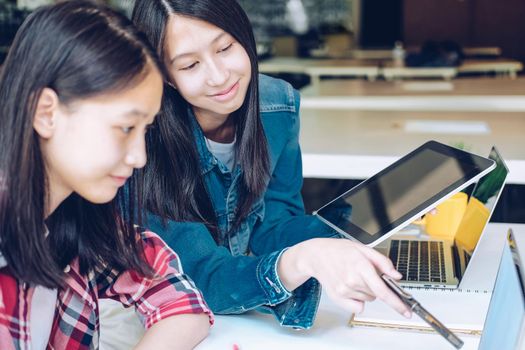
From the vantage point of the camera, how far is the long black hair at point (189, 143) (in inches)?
52.4

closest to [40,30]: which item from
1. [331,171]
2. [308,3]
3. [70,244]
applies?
[70,244]

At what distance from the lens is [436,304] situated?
1292 mm

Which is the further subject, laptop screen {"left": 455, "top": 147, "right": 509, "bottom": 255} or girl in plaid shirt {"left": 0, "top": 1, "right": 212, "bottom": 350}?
laptop screen {"left": 455, "top": 147, "right": 509, "bottom": 255}

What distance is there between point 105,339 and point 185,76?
480 millimetres

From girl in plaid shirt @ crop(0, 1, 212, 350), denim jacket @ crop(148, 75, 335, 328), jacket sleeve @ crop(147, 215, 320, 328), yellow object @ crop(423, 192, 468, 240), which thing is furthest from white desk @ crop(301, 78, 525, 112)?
girl in plaid shirt @ crop(0, 1, 212, 350)

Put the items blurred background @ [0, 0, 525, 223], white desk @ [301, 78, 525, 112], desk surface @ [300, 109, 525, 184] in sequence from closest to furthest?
desk surface @ [300, 109, 525, 184] < blurred background @ [0, 0, 525, 223] < white desk @ [301, 78, 525, 112]

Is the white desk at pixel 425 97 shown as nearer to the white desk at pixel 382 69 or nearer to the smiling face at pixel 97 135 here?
the white desk at pixel 382 69

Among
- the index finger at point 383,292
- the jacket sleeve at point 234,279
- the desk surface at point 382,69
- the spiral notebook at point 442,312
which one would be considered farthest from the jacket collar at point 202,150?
the desk surface at point 382,69

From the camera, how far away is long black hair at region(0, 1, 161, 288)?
0.90m

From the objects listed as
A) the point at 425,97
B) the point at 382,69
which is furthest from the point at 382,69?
the point at 425,97

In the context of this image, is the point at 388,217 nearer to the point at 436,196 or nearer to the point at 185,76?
the point at 436,196

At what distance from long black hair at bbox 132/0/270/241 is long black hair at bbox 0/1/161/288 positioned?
13.4 inches

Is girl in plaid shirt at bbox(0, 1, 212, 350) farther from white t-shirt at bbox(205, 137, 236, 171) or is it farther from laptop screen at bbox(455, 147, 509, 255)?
laptop screen at bbox(455, 147, 509, 255)

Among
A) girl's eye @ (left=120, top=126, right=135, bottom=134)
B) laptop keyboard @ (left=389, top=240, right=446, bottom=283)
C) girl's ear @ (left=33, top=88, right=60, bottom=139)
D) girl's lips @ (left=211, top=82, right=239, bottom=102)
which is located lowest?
laptop keyboard @ (left=389, top=240, right=446, bottom=283)
